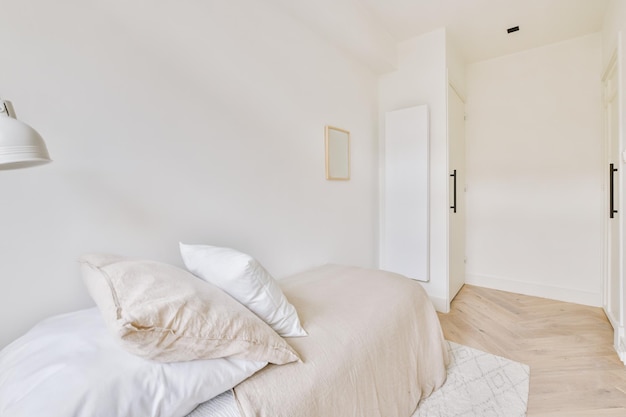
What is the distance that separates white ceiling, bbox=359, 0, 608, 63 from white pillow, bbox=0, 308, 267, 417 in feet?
9.22

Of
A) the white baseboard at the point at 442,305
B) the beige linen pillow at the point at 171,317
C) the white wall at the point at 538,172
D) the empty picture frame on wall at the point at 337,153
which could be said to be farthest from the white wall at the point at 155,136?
the white wall at the point at 538,172

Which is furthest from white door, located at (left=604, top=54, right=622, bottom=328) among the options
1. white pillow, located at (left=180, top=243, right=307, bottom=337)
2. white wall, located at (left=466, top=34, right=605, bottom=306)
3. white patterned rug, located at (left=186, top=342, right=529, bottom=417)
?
white pillow, located at (left=180, top=243, right=307, bottom=337)

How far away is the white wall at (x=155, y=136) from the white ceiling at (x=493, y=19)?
845 millimetres

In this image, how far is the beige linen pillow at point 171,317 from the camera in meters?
0.71

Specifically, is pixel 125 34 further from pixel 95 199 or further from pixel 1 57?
pixel 95 199

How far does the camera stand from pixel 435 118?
287cm

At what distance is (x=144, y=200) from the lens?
135 centimetres

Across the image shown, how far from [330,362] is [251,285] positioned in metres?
0.41

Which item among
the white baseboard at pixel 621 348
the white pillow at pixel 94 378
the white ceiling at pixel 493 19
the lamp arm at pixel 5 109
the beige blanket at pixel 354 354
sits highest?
the white ceiling at pixel 493 19

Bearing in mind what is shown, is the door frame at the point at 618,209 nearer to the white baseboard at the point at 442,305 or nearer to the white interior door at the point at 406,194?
the white baseboard at the point at 442,305

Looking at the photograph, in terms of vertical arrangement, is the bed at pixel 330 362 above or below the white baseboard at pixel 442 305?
above

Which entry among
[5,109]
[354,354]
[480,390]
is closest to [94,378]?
[5,109]

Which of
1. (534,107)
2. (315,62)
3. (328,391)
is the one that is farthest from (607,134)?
(328,391)

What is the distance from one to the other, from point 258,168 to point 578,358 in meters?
2.57
